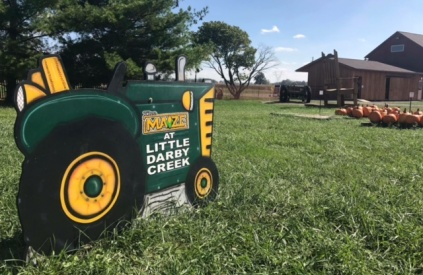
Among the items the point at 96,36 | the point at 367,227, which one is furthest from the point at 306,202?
the point at 96,36

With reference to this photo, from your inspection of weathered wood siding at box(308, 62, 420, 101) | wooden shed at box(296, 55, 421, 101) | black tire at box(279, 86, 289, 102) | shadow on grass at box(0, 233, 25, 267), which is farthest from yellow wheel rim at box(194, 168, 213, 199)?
wooden shed at box(296, 55, 421, 101)

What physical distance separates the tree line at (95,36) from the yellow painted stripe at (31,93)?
14911mm

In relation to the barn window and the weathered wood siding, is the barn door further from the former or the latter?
the barn window

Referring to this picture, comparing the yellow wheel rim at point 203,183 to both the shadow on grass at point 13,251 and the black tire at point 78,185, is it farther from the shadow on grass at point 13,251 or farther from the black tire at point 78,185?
the shadow on grass at point 13,251

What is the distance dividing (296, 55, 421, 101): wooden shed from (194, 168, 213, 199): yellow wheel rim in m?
→ 29.7

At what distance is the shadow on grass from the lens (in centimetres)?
226

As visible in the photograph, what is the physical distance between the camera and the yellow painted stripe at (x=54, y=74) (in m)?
2.12

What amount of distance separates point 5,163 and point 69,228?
308 centimetres

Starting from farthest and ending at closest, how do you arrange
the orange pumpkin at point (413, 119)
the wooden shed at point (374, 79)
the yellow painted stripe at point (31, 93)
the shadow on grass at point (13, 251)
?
1. the wooden shed at point (374, 79)
2. the orange pumpkin at point (413, 119)
3. the shadow on grass at point (13, 251)
4. the yellow painted stripe at point (31, 93)

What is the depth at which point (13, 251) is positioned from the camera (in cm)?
246

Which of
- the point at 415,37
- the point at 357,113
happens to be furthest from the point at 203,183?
the point at 415,37

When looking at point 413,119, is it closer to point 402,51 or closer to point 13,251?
point 13,251

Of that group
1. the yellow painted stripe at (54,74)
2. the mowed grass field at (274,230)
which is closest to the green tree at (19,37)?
the mowed grass field at (274,230)

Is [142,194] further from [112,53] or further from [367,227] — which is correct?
[112,53]
